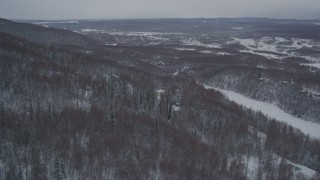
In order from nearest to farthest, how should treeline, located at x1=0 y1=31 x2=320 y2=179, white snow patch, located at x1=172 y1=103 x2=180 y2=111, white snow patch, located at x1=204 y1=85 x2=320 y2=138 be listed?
Answer: treeline, located at x1=0 y1=31 x2=320 y2=179
white snow patch, located at x1=172 y1=103 x2=180 y2=111
white snow patch, located at x1=204 y1=85 x2=320 y2=138

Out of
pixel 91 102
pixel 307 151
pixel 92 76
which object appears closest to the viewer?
pixel 307 151

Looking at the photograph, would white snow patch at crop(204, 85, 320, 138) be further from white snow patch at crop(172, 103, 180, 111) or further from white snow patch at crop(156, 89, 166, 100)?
white snow patch at crop(156, 89, 166, 100)

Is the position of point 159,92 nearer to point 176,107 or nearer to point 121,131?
point 176,107

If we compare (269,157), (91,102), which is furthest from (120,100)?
(269,157)

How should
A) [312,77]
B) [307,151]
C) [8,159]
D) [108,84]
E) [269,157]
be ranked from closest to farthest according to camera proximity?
[8,159] < [269,157] < [307,151] < [108,84] < [312,77]

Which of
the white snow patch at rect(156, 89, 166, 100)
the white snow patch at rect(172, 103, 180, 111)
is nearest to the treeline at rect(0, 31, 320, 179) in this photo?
the white snow patch at rect(172, 103, 180, 111)

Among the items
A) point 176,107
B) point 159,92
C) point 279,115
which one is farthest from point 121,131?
point 279,115

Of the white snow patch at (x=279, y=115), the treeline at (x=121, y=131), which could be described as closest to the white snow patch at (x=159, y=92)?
the treeline at (x=121, y=131)

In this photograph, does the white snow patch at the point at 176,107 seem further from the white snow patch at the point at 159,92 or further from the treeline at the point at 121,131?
the white snow patch at the point at 159,92

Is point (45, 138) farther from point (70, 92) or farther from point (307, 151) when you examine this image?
point (307, 151)
